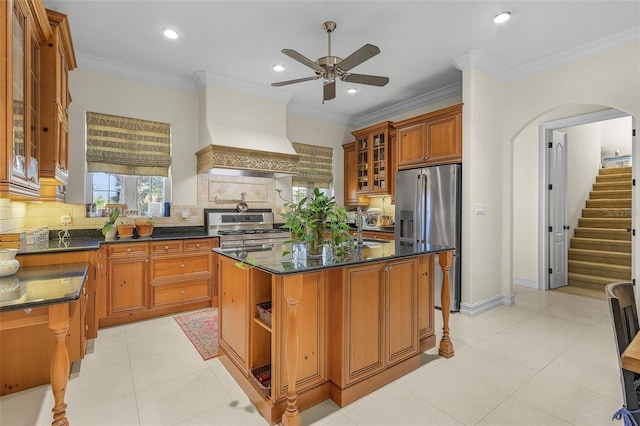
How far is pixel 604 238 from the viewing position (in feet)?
18.6

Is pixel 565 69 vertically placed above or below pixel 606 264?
above

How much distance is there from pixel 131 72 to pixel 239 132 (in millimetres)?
1524

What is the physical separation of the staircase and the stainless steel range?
511 cm

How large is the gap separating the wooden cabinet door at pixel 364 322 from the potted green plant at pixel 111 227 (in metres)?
2.99

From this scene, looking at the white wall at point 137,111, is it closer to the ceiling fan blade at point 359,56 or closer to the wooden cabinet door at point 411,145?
the ceiling fan blade at point 359,56

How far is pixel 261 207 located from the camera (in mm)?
5145

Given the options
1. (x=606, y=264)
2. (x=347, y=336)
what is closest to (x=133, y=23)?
(x=347, y=336)

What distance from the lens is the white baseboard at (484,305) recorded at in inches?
149

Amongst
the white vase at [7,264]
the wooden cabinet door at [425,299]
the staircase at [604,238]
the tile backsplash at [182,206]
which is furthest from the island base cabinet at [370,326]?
the staircase at [604,238]

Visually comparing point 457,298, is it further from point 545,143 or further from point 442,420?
point 545,143

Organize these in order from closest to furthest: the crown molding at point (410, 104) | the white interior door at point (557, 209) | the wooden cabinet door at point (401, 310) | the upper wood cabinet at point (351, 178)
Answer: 1. the wooden cabinet door at point (401, 310)
2. the crown molding at point (410, 104)
3. the white interior door at point (557, 209)
4. the upper wood cabinet at point (351, 178)

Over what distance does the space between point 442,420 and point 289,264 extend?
1.33 metres

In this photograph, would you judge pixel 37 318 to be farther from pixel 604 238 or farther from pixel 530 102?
pixel 604 238

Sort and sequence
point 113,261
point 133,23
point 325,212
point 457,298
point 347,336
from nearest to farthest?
point 347,336 < point 325,212 < point 133,23 < point 113,261 < point 457,298
